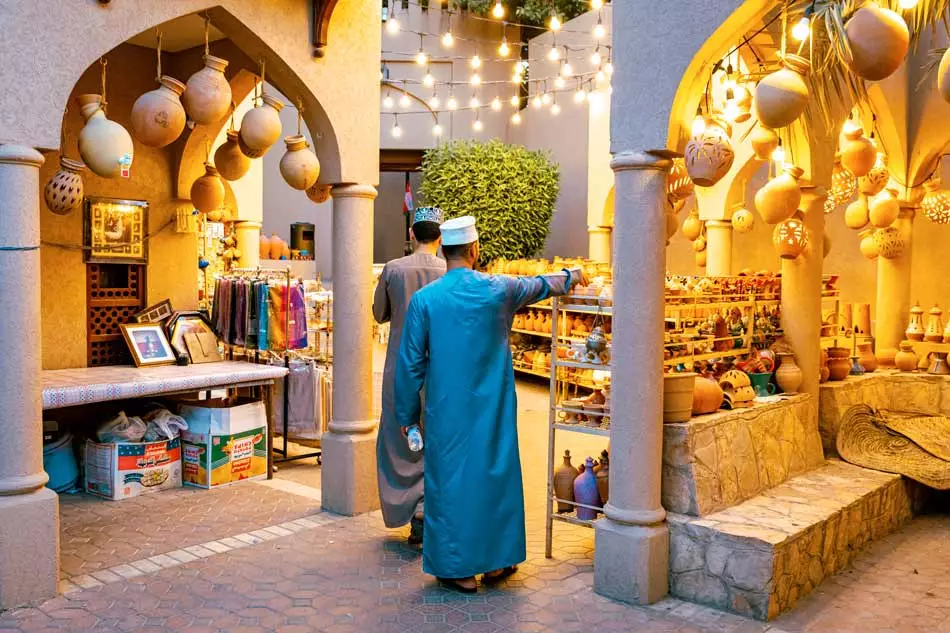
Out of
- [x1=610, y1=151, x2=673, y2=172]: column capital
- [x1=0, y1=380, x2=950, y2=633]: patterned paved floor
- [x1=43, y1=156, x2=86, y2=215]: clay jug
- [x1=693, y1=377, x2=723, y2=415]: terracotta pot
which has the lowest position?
[x1=0, y1=380, x2=950, y2=633]: patterned paved floor

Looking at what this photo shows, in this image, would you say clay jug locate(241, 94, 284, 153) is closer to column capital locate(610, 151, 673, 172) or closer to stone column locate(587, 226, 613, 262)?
column capital locate(610, 151, 673, 172)

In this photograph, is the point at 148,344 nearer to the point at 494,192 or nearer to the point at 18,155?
the point at 18,155

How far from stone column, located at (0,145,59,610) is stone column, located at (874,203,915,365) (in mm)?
7371

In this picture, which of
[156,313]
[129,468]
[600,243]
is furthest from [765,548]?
[600,243]

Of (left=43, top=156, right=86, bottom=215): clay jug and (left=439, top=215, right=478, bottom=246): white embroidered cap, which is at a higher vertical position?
(left=43, top=156, right=86, bottom=215): clay jug

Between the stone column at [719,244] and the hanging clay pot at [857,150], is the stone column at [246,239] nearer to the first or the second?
the stone column at [719,244]

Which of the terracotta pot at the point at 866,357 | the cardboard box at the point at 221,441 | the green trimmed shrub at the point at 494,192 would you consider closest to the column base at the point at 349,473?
the cardboard box at the point at 221,441

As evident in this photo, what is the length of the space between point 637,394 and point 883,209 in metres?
3.92

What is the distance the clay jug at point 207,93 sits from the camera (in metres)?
4.89

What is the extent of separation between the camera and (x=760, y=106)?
3.90m

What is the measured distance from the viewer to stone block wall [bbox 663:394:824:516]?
4.40m

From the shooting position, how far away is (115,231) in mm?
6727

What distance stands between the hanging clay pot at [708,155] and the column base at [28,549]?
135 inches

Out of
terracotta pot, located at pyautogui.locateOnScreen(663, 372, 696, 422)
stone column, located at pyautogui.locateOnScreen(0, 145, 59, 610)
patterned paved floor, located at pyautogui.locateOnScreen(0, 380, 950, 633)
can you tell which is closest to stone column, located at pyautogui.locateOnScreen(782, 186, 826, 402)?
patterned paved floor, located at pyautogui.locateOnScreen(0, 380, 950, 633)
